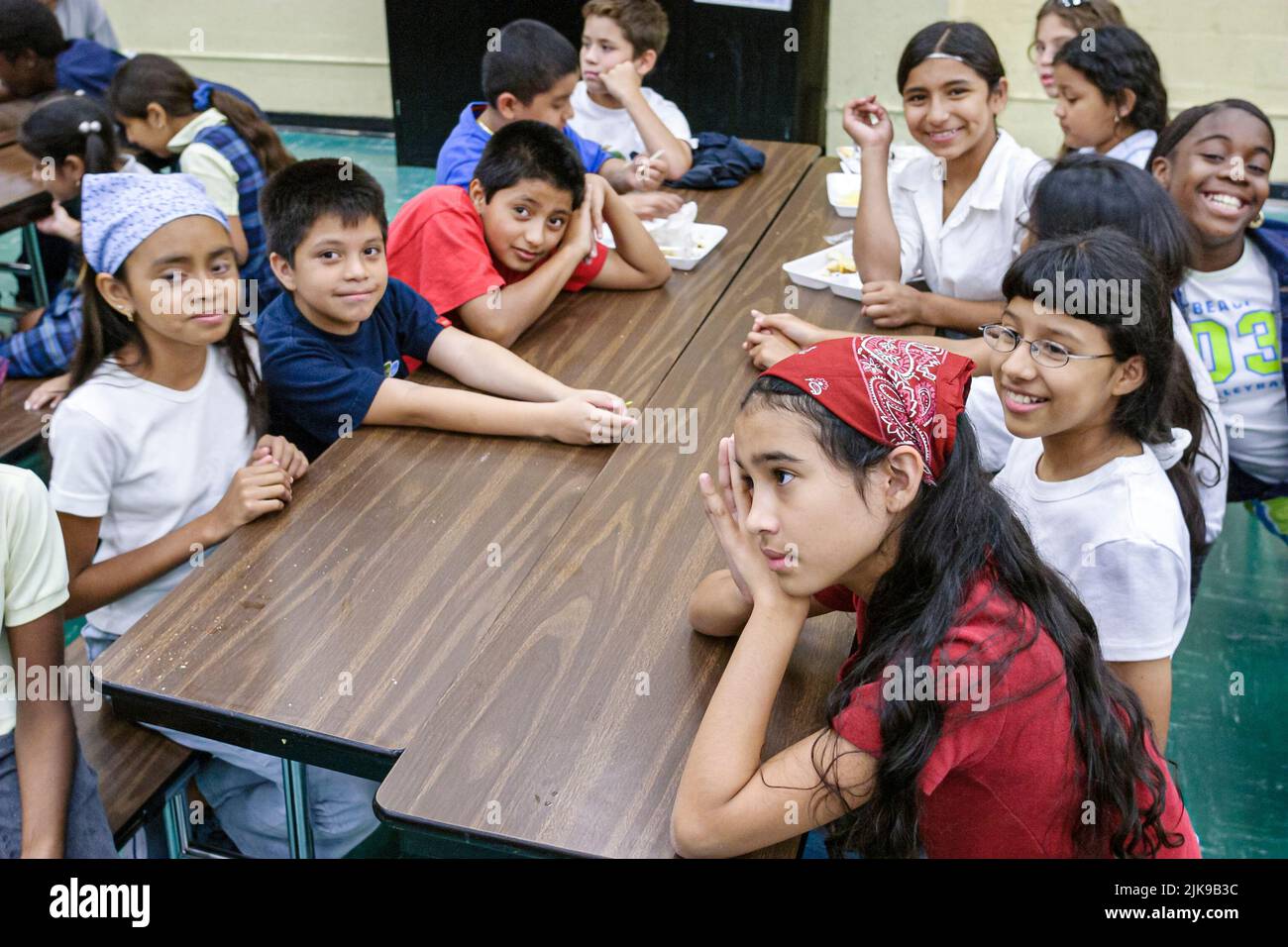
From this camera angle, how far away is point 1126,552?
1.58 meters

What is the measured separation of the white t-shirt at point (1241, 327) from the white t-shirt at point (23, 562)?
207 centimetres

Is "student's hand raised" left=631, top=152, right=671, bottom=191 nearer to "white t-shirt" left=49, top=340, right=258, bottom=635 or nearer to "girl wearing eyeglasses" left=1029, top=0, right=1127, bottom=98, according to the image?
"girl wearing eyeglasses" left=1029, top=0, right=1127, bottom=98

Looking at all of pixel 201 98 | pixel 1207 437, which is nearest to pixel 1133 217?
pixel 1207 437

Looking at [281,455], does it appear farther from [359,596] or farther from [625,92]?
[625,92]

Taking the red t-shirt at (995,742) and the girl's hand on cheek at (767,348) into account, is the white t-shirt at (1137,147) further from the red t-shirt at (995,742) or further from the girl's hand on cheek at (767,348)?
the red t-shirt at (995,742)

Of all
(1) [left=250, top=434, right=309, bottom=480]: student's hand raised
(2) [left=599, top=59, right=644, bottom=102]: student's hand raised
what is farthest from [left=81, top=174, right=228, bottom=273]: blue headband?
(2) [left=599, top=59, right=644, bottom=102]: student's hand raised

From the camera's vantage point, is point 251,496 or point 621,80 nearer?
point 251,496

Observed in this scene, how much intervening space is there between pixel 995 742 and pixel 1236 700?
170 cm

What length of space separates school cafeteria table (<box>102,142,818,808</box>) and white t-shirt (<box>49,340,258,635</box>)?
186 mm

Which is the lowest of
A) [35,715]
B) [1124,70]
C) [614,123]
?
[35,715]
